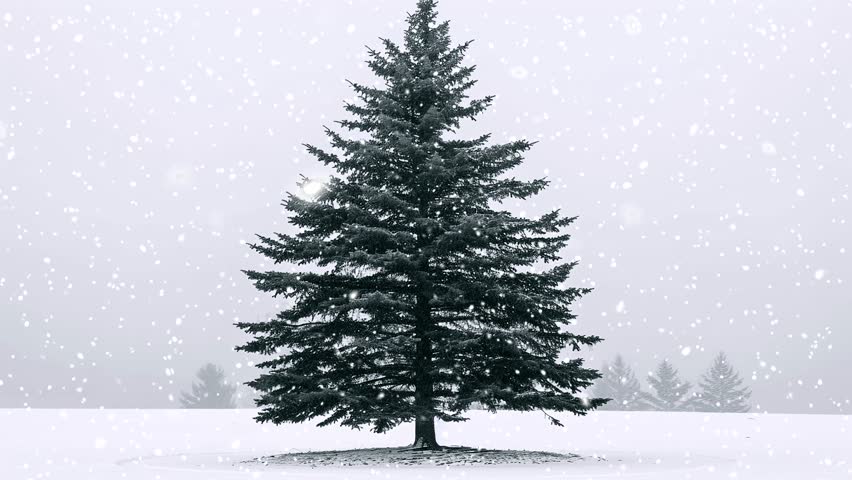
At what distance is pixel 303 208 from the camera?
2294 cm

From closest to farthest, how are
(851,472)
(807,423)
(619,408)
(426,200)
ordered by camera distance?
(851,472)
(426,200)
(807,423)
(619,408)

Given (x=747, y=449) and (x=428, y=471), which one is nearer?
(x=428, y=471)

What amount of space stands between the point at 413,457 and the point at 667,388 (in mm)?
89404

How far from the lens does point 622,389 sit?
106 meters

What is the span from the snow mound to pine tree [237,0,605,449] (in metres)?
0.78

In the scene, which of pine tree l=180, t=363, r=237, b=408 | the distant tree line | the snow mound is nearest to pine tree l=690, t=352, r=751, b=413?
the distant tree line

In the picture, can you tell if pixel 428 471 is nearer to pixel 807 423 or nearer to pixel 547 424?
pixel 547 424

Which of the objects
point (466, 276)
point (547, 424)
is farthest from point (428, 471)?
point (547, 424)

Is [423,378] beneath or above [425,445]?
A: above

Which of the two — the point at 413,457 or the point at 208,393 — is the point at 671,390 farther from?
the point at 413,457

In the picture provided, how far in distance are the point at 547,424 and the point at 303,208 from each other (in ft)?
62.6

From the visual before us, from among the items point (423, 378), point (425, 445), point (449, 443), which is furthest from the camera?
point (449, 443)

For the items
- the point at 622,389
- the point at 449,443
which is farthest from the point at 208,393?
the point at 449,443

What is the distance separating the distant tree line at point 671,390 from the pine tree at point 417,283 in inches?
3160
